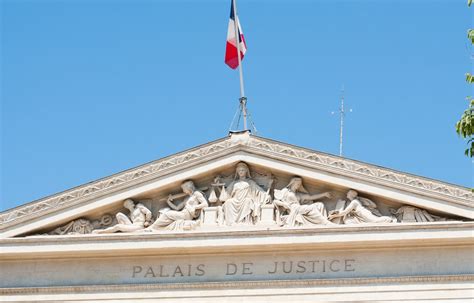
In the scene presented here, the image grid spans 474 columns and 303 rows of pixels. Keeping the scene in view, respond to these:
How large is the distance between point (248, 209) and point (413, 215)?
11.4 ft

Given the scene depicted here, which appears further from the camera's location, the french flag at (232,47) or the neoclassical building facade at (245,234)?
the french flag at (232,47)

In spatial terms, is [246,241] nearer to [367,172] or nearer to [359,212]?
[359,212]

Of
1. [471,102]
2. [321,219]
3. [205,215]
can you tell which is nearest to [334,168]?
[321,219]

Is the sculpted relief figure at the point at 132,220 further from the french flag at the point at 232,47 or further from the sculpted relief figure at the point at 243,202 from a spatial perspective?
the french flag at the point at 232,47

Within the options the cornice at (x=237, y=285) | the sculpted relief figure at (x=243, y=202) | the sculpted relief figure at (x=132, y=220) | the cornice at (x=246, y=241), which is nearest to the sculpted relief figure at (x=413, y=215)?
the cornice at (x=246, y=241)

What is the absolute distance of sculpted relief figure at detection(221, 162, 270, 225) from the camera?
2573cm

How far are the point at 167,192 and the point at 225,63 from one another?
494 centimetres

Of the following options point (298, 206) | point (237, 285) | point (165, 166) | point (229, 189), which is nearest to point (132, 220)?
point (165, 166)

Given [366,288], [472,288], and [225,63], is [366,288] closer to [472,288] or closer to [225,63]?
[472,288]

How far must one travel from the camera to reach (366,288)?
25031 millimetres

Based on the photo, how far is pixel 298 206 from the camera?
25.6 m

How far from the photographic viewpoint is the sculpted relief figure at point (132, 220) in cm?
2598

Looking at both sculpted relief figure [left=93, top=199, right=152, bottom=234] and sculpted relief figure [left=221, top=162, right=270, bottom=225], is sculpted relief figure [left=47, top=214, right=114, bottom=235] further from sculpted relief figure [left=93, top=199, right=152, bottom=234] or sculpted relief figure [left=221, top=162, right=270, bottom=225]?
sculpted relief figure [left=221, top=162, right=270, bottom=225]

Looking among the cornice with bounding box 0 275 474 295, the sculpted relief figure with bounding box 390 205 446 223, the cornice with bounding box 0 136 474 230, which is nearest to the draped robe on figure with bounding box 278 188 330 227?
Answer: the cornice with bounding box 0 136 474 230
